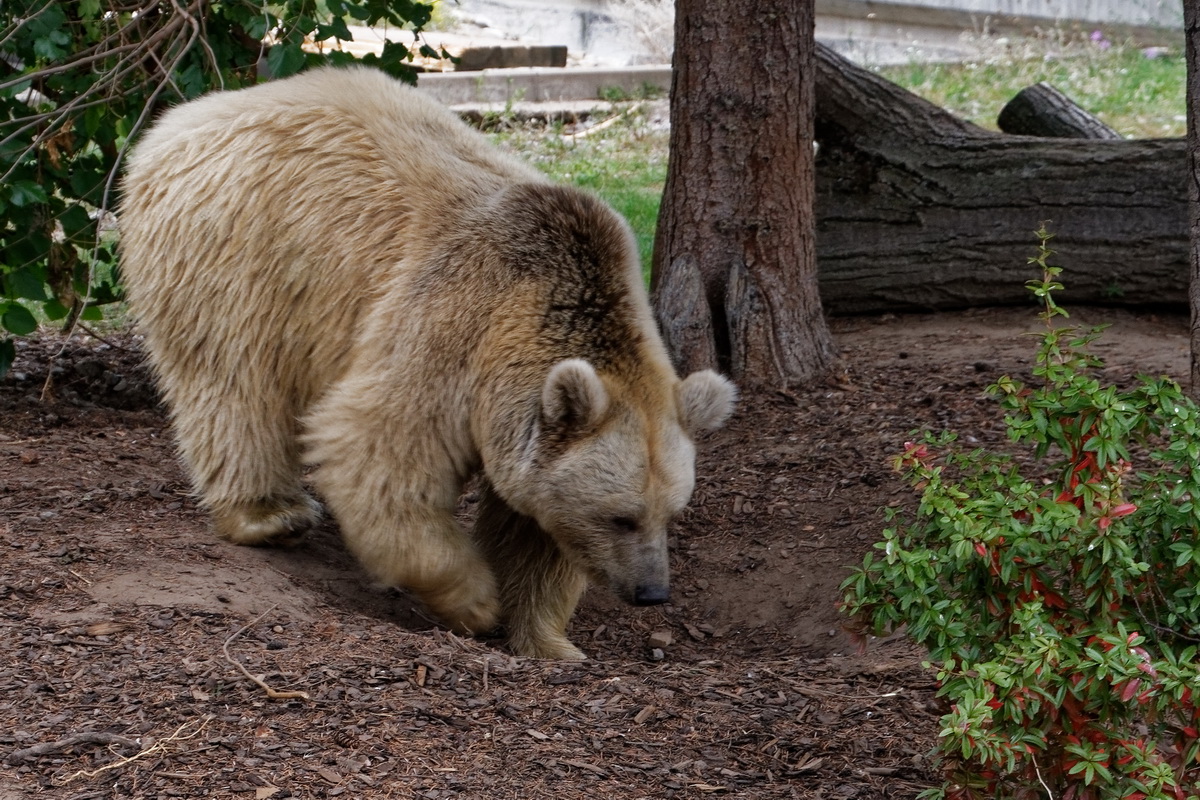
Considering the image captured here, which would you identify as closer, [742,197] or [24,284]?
[24,284]

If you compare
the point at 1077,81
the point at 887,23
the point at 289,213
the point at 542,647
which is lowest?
the point at 542,647

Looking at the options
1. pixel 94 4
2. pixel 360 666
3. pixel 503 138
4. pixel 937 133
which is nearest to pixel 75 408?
pixel 94 4

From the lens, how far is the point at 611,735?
11.1 feet

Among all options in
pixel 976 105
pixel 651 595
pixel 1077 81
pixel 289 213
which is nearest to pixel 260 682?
pixel 651 595

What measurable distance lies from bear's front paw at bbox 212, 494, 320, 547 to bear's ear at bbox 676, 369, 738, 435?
1.62 meters

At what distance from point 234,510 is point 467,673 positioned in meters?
1.51

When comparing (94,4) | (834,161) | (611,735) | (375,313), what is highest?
(94,4)

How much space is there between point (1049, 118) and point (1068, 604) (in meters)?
6.32

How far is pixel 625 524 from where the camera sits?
4.16 m

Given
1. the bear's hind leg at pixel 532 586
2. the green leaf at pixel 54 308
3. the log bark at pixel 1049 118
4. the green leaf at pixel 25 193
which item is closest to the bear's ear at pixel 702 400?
Result: the bear's hind leg at pixel 532 586

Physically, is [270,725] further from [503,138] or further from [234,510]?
[503,138]

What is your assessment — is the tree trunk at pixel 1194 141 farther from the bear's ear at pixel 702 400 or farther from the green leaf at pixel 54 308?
the green leaf at pixel 54 308

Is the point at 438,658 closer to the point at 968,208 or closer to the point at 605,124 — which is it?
the point at 968,208

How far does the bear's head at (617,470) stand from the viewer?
13.3 feet
